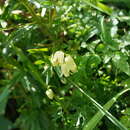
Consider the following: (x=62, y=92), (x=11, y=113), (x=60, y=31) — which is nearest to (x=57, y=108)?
(x=62, y=92)

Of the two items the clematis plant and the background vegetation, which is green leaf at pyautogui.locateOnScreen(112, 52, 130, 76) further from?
the clematis plant

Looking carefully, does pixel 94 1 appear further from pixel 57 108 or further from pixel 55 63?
pixel 57 108

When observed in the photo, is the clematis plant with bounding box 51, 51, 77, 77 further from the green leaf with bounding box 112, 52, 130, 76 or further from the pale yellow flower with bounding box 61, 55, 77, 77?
the green leaf with bounding box 112, 52, 130, 76

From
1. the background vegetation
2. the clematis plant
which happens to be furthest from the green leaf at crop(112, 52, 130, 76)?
the clematis plant

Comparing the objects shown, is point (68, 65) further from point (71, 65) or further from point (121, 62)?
point (121, 62)

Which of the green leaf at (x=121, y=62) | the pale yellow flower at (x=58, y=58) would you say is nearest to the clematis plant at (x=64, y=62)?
the pale yellow flower at (x=58, y=58)

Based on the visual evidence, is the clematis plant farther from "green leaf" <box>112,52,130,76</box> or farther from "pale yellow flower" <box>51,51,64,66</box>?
"green leaf" <box>112,52,130,76</box>

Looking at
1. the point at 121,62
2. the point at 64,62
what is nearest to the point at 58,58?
the point at 64,62

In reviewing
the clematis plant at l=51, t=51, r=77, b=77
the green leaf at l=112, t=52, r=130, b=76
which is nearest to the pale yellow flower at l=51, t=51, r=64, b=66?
the clematis plant at l=51, t=51, r=77, b=77

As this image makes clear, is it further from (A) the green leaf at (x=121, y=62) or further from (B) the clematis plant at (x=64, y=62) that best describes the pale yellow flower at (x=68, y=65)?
(A) the green leaf at (x=121, y=62)

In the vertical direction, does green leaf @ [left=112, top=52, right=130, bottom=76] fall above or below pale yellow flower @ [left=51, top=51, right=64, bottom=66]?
below
